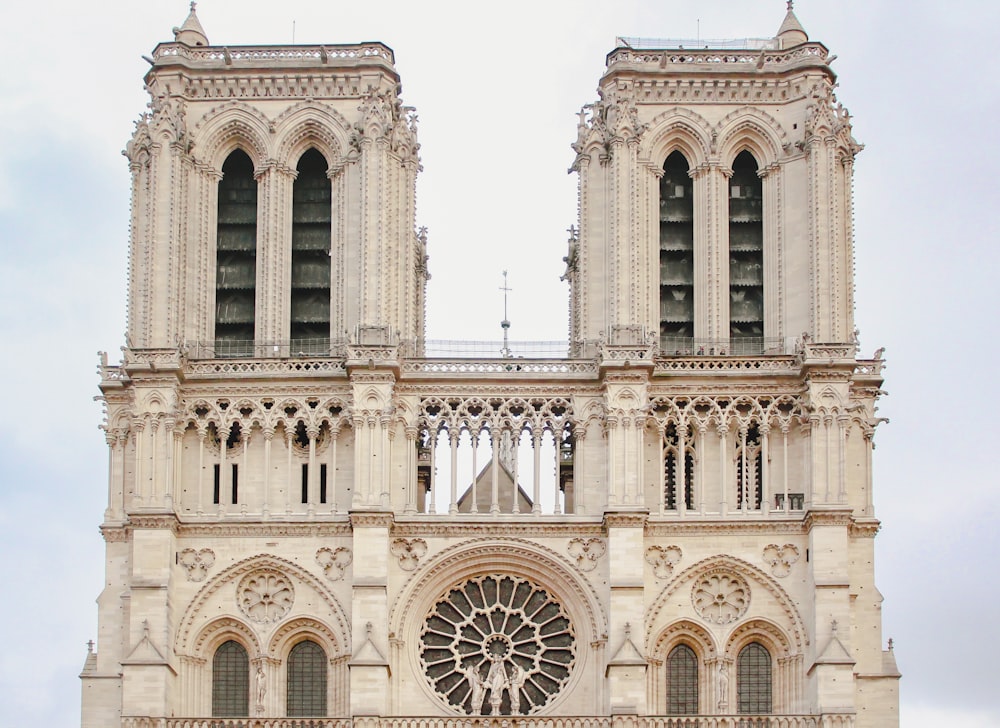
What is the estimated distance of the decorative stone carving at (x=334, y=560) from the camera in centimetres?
6088

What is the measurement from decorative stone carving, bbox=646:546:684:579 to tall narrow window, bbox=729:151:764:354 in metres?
5.70

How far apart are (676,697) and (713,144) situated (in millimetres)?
13891

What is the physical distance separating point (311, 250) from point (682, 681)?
14.2 m

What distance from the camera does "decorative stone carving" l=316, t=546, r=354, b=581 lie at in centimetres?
6088

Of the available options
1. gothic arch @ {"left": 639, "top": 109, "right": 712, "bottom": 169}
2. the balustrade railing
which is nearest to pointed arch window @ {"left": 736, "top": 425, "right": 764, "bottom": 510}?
the balustrade railing

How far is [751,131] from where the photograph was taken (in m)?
65.2

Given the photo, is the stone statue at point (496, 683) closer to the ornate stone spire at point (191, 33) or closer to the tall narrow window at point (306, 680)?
the tall narrow window at point (306, 680)

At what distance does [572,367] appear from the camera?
6244cm

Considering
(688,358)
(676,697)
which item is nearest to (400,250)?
(688,358)

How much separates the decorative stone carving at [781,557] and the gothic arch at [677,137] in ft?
33.5

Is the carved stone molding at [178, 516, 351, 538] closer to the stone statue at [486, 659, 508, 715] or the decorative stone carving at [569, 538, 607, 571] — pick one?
the stone statue at [486, 659, 508, 715]

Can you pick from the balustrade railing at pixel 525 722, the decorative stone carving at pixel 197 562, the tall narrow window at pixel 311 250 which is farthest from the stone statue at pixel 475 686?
the tall narrow window at pixel 311 250

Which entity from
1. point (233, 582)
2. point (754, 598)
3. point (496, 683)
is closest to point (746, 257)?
point (754, 598)

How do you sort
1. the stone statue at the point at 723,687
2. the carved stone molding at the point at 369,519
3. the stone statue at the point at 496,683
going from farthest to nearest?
the carved stone molding at the point at 369,519 → the stone statue at the point at 723,687 → the stone statue at the point at 496,683
